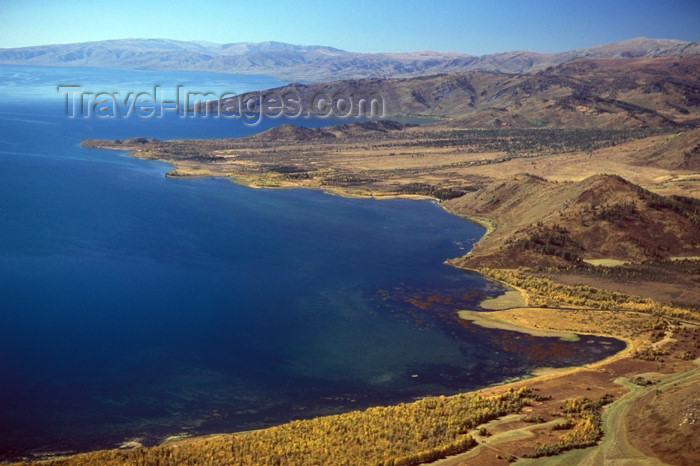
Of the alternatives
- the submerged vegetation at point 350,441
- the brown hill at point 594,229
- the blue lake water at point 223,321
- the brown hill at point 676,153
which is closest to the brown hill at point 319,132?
the brown hill at point 676,153

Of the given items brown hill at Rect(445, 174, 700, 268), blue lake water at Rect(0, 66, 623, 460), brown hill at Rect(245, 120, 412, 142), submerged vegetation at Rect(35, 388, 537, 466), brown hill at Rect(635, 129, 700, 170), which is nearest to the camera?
submerged vegetation at Rect(35, 388, 537, 466)

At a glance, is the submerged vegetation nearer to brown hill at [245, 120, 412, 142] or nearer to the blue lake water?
the blue lake water

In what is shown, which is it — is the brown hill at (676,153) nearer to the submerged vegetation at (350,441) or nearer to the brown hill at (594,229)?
the brown hill at (594,229)

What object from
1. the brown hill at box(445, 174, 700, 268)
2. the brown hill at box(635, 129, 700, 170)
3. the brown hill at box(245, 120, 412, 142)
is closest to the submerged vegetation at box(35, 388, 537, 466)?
the brown hill at box(445, 174, 700, 268)

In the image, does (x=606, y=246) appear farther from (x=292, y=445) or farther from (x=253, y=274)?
(x=292, y=445)

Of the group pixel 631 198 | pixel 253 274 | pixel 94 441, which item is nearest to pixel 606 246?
pixel 631 198

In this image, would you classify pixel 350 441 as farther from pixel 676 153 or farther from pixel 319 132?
pixel 319 132

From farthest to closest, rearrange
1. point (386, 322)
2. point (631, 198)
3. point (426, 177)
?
point (426, 177), point (631, 198), point (386, 322)
